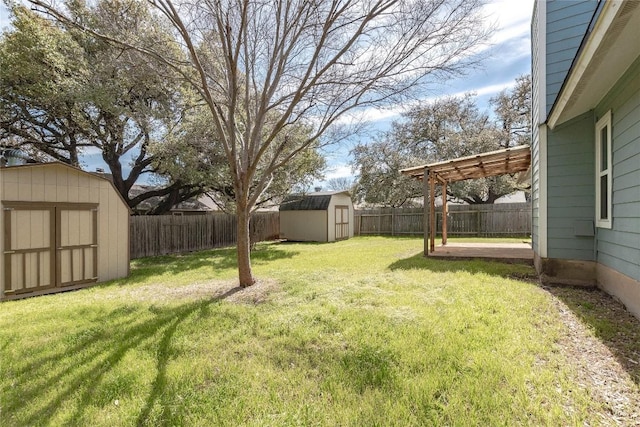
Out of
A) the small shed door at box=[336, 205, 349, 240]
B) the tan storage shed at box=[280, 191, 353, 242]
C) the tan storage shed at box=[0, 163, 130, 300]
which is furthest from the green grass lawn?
the small shed door at box=[336, 205, 349, 240]

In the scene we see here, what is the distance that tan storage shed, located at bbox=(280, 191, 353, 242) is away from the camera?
15156 mm

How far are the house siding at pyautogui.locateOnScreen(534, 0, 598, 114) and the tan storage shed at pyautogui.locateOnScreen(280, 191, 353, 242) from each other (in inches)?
417

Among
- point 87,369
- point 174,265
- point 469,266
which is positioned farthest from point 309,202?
point 87,369

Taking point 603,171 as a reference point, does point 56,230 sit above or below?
below

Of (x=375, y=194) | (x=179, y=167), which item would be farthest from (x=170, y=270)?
(x=375, y=194)

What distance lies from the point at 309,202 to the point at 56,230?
10974mm

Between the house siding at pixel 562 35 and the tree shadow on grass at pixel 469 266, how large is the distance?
3035 millimetres

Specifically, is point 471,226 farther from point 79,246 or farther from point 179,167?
point 79,246

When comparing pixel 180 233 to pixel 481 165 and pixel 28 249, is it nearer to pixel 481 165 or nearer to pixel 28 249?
pixel 28 249

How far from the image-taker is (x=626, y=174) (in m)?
3.61

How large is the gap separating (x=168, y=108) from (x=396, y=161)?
12.1 m

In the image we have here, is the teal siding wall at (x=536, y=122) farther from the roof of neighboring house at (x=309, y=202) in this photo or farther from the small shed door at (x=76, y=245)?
the roof of neighboring house at (x=309, y=202)

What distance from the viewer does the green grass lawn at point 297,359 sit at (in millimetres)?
2105

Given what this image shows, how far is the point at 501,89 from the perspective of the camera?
17.6 metres
